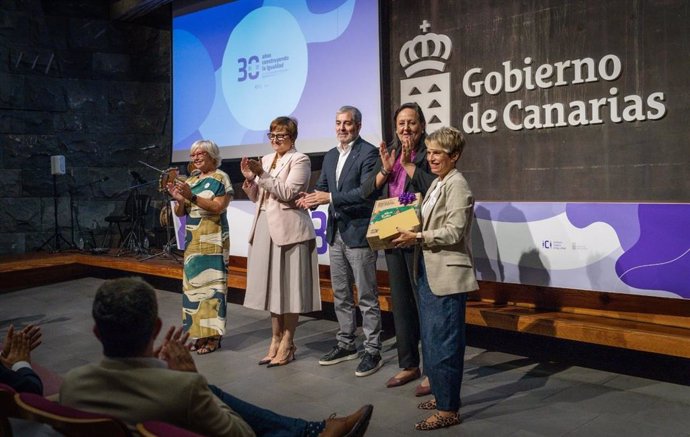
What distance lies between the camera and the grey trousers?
4.05m

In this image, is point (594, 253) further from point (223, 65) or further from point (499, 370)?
point (223, 65)

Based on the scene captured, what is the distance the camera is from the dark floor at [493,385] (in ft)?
10.5

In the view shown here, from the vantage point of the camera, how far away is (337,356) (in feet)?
14.1

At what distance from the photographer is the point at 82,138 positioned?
8734mm

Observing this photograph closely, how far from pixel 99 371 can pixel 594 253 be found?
3.10m

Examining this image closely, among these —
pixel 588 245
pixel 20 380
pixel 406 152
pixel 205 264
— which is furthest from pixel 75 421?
pixel 588 245

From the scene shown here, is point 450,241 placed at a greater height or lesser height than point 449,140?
lesser

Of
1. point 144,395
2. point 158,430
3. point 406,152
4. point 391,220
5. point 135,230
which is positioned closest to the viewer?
point 158,430

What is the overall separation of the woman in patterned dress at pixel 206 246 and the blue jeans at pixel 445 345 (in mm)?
1842

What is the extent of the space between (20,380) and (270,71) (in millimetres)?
4677

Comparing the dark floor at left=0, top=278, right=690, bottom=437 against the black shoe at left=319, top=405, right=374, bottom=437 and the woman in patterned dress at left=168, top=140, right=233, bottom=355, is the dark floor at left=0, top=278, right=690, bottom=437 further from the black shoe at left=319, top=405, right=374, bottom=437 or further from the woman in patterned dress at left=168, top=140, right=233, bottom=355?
Result: the black shoe at left=319, top=405, right=374, bottom=437

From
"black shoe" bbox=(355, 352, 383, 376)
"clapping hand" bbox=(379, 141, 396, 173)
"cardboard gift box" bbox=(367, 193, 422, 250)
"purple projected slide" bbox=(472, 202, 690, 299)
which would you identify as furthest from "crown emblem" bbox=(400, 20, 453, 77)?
"black shoe" bbox=(355, 352, 383, 376)

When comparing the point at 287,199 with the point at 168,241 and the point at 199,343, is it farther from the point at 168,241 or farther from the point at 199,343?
the point at 168,241

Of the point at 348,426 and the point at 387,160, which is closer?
the point at 348,426
